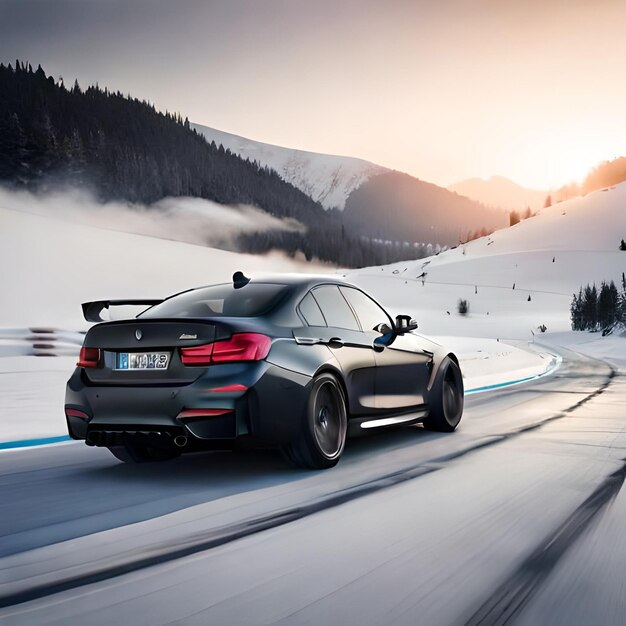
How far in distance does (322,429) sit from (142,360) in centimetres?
155

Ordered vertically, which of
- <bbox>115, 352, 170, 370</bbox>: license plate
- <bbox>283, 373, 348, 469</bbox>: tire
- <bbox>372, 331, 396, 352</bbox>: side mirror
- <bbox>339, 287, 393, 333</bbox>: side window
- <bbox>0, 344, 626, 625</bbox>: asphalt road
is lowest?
<bbox>0, 344, 626, 625</bbox>: asphalt road

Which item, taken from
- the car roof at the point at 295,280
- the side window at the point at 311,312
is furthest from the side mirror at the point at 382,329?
the side window at the point at 311,312

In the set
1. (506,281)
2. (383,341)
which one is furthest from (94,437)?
(506,281)

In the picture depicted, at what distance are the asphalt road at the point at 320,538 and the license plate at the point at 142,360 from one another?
874 millimetres

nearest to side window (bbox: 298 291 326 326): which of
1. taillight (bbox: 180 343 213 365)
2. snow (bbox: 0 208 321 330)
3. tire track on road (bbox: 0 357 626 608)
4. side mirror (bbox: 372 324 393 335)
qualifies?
side mirror (bbox: 372 324 393 335)

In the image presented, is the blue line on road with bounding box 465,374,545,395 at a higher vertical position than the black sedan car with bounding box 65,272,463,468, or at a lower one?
lower

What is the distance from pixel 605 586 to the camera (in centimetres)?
366

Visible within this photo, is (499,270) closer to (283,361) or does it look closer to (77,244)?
(77,244)

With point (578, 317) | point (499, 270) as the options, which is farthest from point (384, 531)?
point (499, 270)

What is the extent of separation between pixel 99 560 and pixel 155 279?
344 feet

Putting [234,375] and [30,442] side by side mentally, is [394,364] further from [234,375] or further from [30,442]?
[30,442]

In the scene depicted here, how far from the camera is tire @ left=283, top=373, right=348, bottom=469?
628cm

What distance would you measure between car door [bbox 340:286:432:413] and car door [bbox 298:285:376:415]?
13cm

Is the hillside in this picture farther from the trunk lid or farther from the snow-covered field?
the trunk lid
